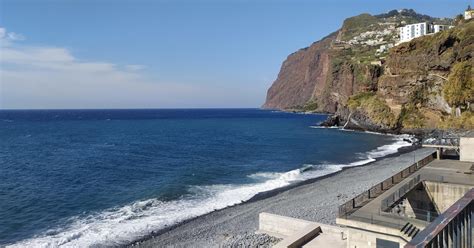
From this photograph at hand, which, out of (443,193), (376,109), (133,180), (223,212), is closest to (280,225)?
(223,212)

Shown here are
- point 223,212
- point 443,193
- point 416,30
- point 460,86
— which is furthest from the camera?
point 416,30

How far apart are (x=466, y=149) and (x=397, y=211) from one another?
33.3ft

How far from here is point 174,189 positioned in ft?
111

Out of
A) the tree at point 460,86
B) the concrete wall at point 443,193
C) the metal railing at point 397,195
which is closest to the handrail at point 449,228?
the metal railing at point 397,195

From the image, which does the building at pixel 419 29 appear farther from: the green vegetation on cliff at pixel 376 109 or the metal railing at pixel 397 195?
the metal railing at pixel 397 195

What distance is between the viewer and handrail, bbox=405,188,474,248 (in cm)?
329

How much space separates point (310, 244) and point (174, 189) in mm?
→ 19290

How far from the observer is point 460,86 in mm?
66812

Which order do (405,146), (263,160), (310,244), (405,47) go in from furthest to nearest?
1. (405,47)
2. (405,146)
3. (263,160)
4. (310,244)

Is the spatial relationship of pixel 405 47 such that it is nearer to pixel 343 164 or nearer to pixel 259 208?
pixel 343 164

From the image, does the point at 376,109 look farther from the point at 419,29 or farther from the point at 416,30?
the point at 416,30

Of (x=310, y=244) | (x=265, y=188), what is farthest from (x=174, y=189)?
(x=310, y=244)

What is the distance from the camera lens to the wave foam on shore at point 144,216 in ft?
71.4

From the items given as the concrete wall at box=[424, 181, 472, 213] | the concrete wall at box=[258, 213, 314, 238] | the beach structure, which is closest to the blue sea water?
the concrete wall at box=[258, 213, 314, 238]
